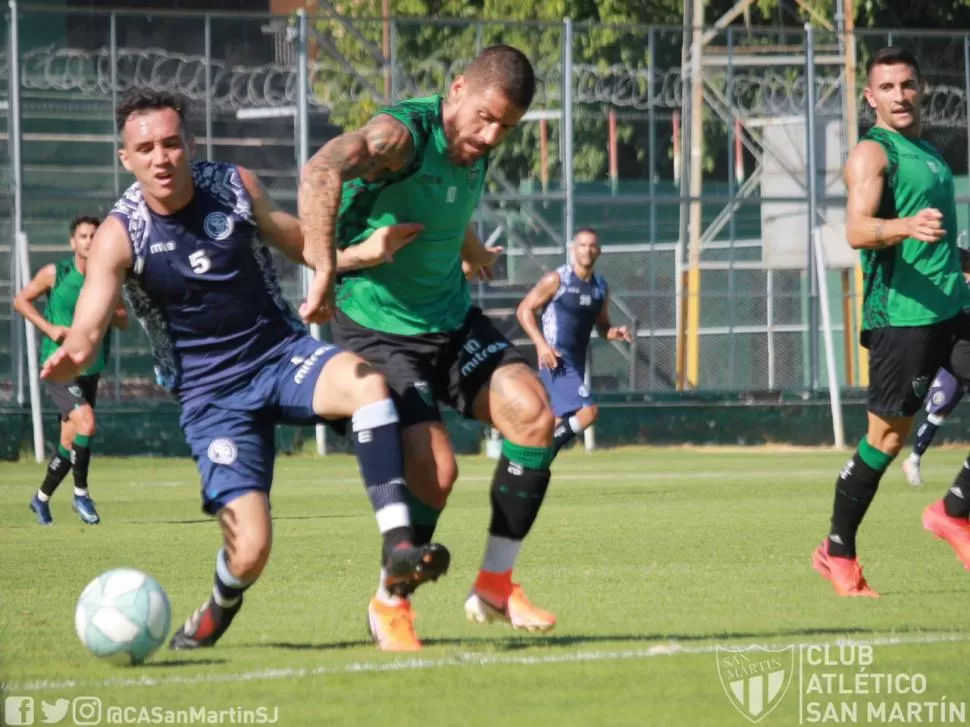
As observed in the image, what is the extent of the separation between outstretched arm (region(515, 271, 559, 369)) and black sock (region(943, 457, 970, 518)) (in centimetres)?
868

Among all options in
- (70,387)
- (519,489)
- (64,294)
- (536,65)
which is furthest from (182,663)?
(536,65)

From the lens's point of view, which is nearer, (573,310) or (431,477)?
(431,477)

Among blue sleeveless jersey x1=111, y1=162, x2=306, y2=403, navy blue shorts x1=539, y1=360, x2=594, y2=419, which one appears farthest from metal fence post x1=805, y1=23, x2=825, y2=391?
blue sleeveless jersey x1=111, y1=162, x2=306, y2=403

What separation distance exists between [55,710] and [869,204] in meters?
4.65

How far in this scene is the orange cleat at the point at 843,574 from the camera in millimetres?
8508

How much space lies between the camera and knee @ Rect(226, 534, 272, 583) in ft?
22.4

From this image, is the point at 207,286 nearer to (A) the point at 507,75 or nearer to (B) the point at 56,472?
(A) the point at 507,75

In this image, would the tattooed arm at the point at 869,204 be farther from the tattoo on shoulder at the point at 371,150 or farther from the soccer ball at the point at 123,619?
the soccer ball at the point at 123,619

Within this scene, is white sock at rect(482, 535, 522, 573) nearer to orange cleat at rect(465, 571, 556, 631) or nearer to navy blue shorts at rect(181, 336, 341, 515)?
orange cleat at rect(465, 571, 556, 631)

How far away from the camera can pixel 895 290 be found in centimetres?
888

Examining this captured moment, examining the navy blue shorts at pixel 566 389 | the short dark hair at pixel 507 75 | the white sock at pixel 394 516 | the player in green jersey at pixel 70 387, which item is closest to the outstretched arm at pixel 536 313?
the navy blue shorts at pixel 566 389

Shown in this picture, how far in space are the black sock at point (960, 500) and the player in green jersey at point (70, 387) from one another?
6680mm

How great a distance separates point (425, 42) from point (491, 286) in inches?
129

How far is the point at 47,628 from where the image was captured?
7676 millimetres
